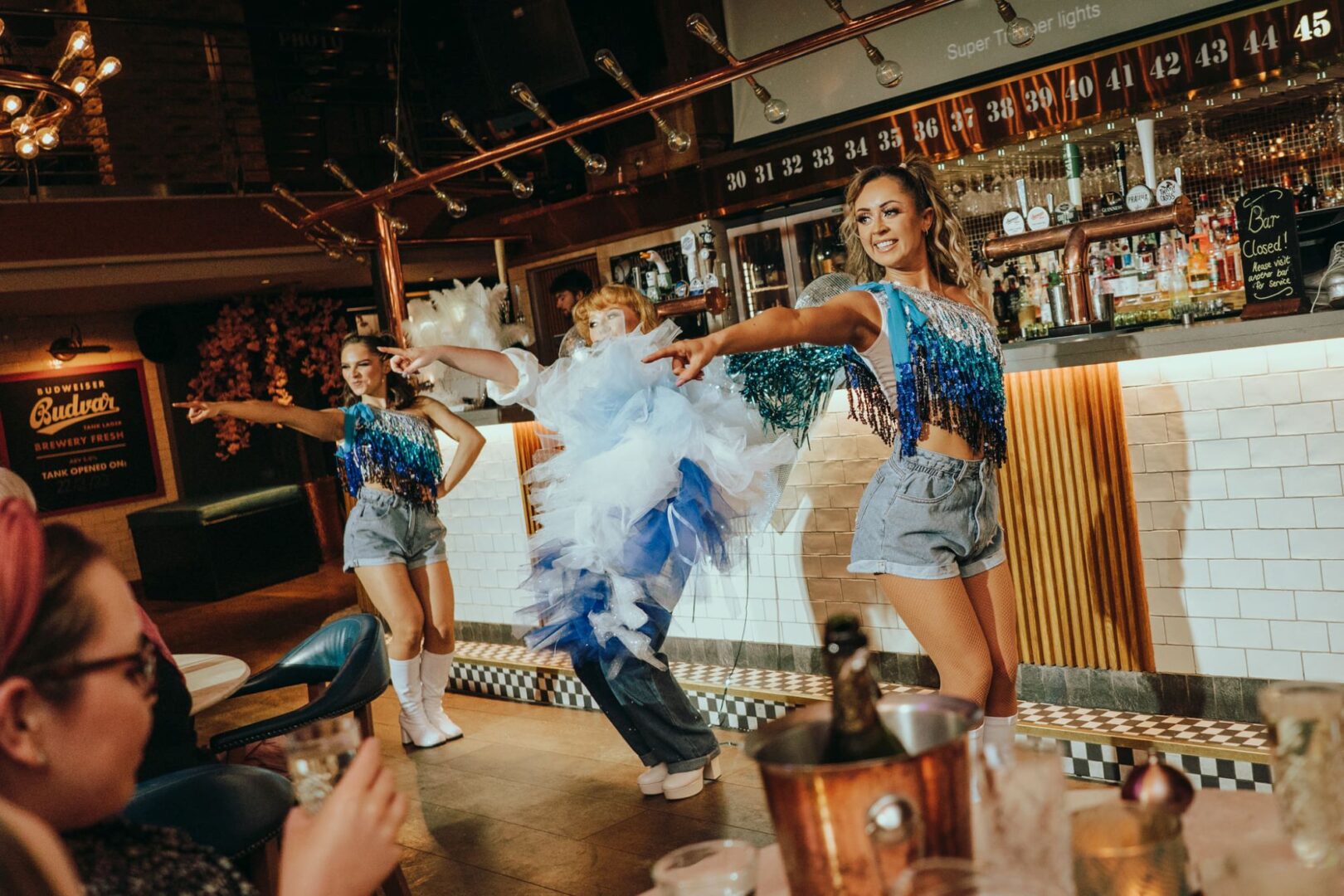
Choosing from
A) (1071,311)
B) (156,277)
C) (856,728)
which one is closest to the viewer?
(856,728)

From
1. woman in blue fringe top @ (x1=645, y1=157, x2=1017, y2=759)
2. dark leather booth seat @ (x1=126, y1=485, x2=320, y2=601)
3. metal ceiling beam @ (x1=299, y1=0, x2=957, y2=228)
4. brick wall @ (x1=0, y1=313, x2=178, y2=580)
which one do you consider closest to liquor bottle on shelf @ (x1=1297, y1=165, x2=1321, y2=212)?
metal ceiling beam @ (x1=299, y1=0, x2=957, y2=228)

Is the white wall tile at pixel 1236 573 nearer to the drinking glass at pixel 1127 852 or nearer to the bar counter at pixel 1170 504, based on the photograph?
the bar counter at pixel 1170 504

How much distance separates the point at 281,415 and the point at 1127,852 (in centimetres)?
382

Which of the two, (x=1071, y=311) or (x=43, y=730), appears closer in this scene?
(x=43, y=730)

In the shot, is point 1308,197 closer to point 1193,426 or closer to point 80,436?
point 1193,426

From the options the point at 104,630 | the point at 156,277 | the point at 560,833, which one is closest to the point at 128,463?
the point at 156,277

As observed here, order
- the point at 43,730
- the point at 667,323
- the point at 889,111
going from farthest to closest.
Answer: the point at 889,111
the point at 667,323
the point at 43,730

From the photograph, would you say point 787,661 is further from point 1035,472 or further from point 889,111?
point 889,111

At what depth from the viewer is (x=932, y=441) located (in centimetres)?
254

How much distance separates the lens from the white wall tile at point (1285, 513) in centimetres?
318

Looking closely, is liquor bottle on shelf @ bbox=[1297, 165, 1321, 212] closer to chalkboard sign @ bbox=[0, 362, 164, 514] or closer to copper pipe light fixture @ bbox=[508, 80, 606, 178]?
copper pipe light fixture @ bbox=[508, 80, 606, 178]

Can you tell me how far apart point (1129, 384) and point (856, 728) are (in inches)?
108

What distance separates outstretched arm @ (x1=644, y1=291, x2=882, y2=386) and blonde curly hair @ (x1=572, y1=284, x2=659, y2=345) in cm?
130

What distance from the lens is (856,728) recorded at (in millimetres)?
999
